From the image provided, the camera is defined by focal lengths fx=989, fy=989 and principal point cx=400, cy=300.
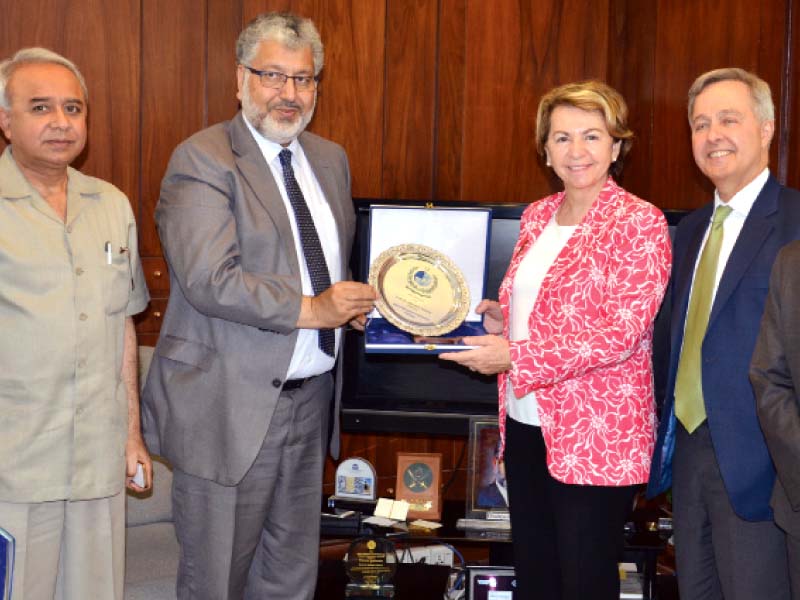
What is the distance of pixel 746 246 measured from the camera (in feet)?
7.36

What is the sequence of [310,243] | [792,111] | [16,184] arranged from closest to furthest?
[16,184] < [310,243] < [792,111]

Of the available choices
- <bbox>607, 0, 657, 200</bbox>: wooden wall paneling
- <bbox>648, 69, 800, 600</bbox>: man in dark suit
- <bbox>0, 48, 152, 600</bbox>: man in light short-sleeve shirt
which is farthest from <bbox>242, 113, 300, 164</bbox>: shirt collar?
<bbox>607, 0, 657, 200</bbox>: wooden wall paneling

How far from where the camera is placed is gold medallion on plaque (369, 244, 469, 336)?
2719 millimetres

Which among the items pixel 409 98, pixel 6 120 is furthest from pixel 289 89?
pixel 409 98

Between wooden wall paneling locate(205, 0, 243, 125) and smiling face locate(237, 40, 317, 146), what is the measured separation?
1.14 metres

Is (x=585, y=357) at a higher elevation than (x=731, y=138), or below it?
below

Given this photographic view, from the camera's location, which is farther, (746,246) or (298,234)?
(298,234)

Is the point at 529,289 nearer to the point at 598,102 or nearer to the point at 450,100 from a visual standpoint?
the point at 598,102

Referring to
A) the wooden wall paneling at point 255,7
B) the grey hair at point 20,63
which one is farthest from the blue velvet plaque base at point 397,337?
the wooden wall paneling at point 255,7

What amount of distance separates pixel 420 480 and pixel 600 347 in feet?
5.07

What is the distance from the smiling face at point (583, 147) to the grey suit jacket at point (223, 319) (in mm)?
706

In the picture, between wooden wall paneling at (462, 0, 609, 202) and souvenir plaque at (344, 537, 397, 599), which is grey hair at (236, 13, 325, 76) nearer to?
wooden wall paneling at (462, 0, 609, 202)

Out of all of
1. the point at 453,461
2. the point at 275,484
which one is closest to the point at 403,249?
the point at 275,484

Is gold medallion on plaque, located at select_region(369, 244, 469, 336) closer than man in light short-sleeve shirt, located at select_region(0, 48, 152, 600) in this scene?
No
